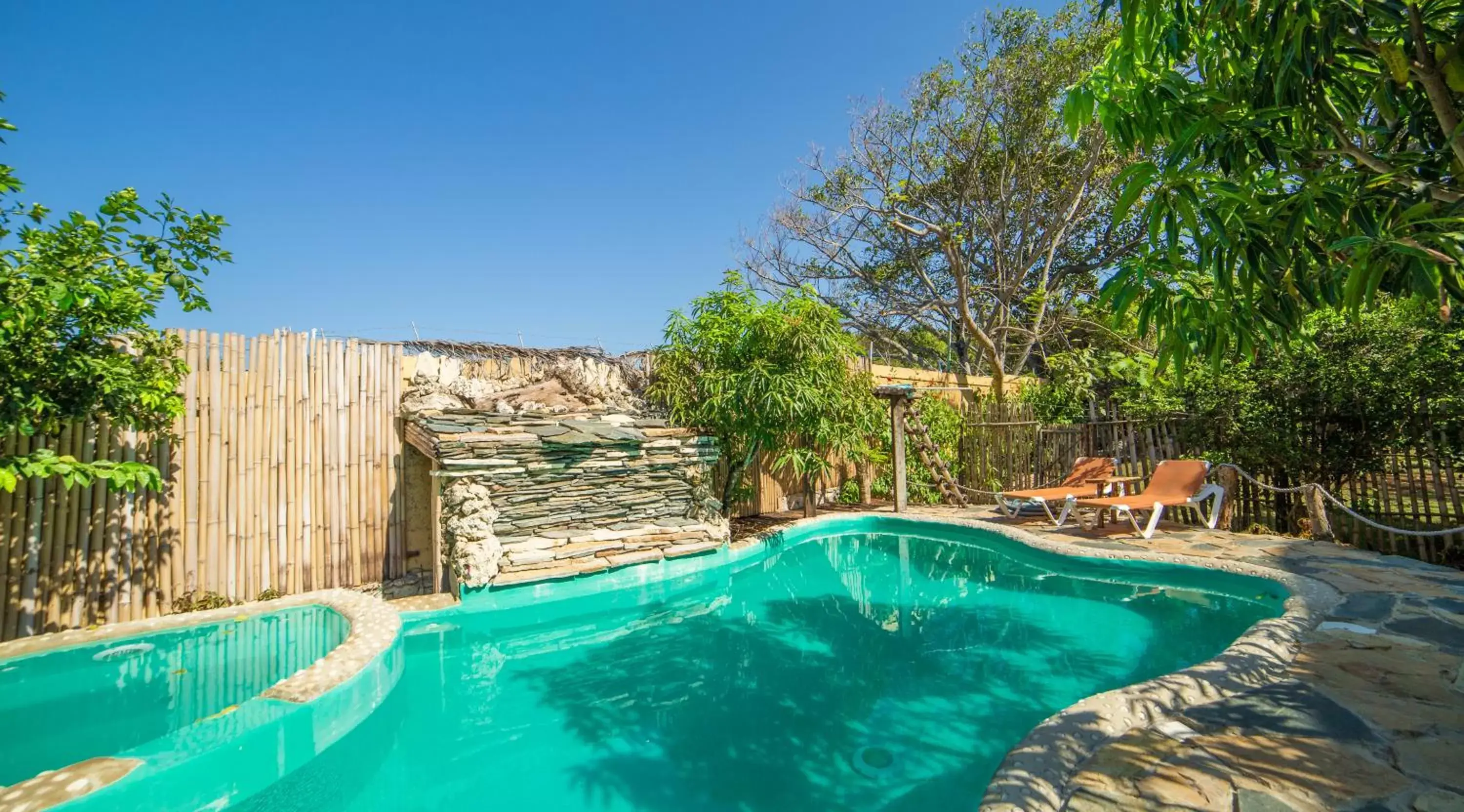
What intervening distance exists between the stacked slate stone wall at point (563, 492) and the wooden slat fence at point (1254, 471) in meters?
5.25

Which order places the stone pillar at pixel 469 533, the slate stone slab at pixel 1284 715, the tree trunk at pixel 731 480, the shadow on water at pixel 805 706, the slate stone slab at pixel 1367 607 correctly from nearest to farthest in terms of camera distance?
the slate stone slab at pixel 1284 715 → the shadow on water at pixel 805 706 → the slate stone slab at pixel 1367 607 → the stone pillar at pixel 469 533 → the tree trunk at pixel 731 480

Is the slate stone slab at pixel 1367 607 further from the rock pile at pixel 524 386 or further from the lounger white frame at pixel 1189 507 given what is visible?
the rock pile at pixel 524 386

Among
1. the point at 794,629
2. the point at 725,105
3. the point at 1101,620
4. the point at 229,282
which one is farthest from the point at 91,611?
the point at 725,105

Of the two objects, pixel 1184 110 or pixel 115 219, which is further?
pixel 115 219

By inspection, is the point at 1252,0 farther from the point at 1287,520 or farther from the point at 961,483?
the point at 961,483

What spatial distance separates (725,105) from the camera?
1184cm

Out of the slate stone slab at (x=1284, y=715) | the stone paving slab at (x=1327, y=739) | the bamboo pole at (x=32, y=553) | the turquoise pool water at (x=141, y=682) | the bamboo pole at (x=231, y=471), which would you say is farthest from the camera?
the bamboo pole at (x=231, y=471)

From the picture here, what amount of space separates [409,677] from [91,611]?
2.62 metres

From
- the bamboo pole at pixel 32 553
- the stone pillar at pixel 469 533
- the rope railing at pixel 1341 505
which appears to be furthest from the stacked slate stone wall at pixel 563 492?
the rope railing at pixel 1341 505

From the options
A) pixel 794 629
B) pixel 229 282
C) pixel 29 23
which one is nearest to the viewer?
pixel 29 23

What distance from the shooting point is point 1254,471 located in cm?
690

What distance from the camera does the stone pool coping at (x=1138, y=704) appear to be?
6.68ft

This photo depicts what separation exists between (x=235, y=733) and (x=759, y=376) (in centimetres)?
510

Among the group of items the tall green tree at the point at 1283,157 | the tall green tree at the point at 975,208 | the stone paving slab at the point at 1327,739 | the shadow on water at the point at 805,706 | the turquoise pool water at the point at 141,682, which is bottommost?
the shadow on water at the point at 805,706
